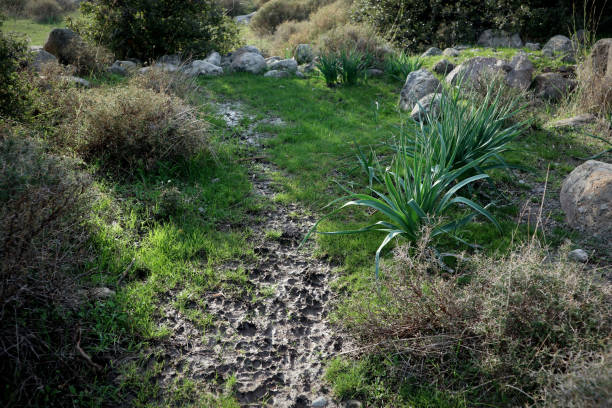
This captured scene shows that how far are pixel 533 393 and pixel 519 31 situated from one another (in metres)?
12.6

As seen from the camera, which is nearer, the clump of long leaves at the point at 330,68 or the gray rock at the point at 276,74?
the clump of long leaves at the point at 330,68

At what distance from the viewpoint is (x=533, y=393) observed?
223cm

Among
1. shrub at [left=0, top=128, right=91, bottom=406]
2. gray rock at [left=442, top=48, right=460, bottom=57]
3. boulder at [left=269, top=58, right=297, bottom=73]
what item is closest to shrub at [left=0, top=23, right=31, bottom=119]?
shrub at [left=0, top=128, right=91, bottom=406]

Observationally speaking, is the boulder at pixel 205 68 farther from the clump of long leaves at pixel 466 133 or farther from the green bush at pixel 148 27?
the clump of long leaves at pixel 466 133

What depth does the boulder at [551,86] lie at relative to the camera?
7355 millimetres

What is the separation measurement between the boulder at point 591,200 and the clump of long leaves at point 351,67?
222 inches

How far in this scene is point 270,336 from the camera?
298cm

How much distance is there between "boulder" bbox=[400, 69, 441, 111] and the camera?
7.20 meters

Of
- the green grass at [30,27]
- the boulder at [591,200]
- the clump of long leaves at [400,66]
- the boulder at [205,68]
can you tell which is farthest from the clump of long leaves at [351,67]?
the green grass at [30,27]

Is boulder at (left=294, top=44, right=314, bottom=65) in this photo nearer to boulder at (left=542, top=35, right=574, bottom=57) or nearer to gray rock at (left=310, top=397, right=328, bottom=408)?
boulder at (left=542, top=35, right=574, bottom=57)

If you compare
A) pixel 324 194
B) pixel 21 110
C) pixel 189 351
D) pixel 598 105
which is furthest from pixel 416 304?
pixel 598 105

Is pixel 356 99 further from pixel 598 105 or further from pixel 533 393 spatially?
pixel 533 393

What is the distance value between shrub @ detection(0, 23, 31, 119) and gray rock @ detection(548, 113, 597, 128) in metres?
7.34

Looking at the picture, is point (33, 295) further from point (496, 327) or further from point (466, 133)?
point (466, 133)
